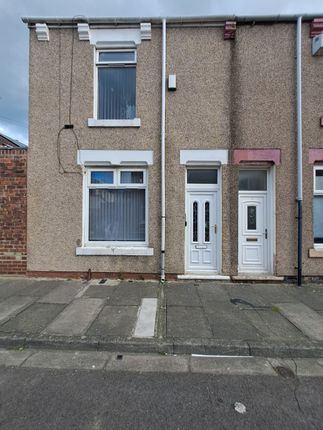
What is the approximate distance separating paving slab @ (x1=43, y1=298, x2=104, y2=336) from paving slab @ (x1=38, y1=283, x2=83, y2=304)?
0.89ft

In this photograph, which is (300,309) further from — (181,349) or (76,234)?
(76,234)

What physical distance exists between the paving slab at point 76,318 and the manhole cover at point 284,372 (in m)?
2.66

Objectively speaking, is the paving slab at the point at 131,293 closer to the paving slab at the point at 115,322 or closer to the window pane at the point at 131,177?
the paving slab at the point at 115,322

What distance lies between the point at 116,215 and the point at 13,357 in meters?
4.01

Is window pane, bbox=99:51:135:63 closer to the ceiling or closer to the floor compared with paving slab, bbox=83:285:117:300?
closer to the ceiling

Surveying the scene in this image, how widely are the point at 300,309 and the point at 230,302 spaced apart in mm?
1243

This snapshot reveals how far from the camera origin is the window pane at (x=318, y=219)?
6.75 meters

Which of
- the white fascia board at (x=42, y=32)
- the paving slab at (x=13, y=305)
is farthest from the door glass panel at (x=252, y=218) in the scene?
the white fascia board at (x=42, y=32)

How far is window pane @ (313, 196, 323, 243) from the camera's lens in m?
6.75

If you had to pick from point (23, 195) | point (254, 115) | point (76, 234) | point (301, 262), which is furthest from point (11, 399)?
point (254, 115)

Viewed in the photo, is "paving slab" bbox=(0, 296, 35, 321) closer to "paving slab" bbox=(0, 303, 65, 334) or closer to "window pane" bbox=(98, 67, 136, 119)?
"paving slab" bbox=(0, 303, 65, 334)

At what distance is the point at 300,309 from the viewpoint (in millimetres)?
4918

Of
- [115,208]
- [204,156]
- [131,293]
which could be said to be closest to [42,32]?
[115,208]

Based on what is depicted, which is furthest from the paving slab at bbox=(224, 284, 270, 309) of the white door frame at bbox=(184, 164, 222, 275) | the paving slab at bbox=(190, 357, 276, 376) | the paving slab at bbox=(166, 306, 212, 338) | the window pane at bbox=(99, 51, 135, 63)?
the window pane at bbox=(99, 51, 135, 63)
